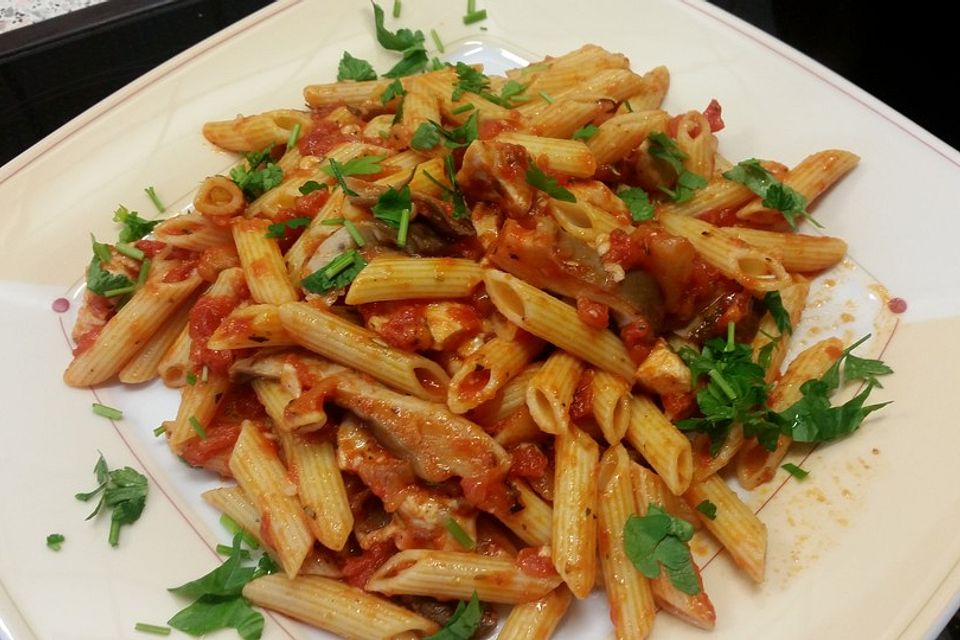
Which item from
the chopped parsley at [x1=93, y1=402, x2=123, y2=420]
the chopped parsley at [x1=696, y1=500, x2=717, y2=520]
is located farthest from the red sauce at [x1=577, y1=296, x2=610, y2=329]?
the chopped parsley at [x1=93, y1=402, x2=123, y2=420]

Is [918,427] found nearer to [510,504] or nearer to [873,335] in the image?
[873,335]

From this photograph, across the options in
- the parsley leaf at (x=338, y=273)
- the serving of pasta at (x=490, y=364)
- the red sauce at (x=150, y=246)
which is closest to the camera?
the serving of pasta at (x=490, y=364)

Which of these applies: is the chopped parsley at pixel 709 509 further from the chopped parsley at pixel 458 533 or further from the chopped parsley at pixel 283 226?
the chopped parsley at pixel 283 226

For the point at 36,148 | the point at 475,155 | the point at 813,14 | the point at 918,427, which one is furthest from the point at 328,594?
the point at 813,14

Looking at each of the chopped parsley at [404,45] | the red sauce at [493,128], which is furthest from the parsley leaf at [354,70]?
the red sauce at [493,128]

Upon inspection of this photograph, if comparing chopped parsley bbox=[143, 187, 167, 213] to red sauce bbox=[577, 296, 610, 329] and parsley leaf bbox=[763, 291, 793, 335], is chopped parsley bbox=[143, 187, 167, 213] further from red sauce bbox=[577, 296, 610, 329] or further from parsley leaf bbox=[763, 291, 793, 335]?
parsley leaf bbox=[763, 291, 793, 335]

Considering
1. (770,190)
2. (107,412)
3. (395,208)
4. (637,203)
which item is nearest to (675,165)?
(637,203)
